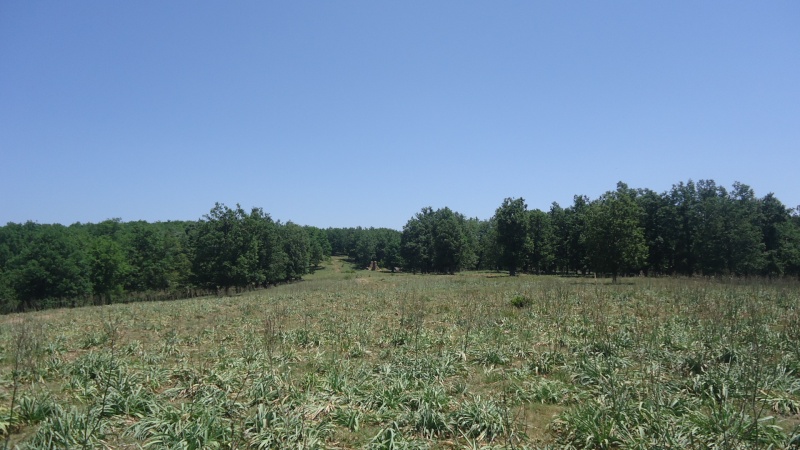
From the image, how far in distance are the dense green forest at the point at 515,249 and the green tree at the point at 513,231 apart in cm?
15

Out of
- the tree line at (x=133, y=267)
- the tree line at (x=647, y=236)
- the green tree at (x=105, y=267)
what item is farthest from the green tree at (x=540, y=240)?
the green tree at (x=105, y=267)

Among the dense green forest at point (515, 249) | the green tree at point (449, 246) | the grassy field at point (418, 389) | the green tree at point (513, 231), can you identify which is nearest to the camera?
the grassy field at point (418, 389)

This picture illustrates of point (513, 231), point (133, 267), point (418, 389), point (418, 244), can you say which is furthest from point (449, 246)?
point (418, 389)

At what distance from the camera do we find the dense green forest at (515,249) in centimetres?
3906

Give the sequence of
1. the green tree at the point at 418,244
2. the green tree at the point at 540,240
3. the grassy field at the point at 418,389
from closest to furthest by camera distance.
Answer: the grassy field at the point at 418,389
the green tree at the point at 540,240
the green tree at the point at 418,244

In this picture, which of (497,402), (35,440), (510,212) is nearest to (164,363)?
(35,440)

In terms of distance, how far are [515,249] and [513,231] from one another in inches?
109

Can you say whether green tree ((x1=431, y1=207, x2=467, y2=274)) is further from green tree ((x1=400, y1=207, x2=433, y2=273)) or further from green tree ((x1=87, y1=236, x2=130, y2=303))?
green tree ((x1=87, y1=236, x2=130, y2=303))

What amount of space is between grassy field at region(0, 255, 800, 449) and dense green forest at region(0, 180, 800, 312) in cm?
2538

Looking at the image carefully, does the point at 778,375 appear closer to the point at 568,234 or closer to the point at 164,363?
the point at 164,363

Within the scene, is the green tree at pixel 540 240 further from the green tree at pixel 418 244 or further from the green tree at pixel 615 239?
the green tree at pixel 615 239

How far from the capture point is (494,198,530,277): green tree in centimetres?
5759

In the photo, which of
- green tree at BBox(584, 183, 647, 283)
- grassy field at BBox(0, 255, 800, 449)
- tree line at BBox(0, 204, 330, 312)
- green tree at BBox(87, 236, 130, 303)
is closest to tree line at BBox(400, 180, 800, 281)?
green tree at BBox(584, 183, 647, 283)

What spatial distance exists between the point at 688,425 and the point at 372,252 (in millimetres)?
105278
